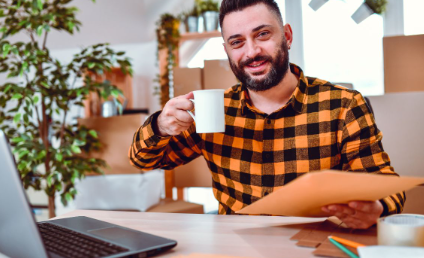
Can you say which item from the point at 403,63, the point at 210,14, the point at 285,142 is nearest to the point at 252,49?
the point at 285,142

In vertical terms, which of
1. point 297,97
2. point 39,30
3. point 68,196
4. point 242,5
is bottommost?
point 68,196

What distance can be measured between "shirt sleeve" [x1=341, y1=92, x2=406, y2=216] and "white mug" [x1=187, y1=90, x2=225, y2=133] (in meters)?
0.37

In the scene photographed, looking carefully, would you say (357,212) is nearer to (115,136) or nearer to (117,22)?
(115,136)

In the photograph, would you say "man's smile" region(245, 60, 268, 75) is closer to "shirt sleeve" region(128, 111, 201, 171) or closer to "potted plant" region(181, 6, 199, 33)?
"shirt sleeve" region(128, 111, 201, 171)

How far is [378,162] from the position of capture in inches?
39.3

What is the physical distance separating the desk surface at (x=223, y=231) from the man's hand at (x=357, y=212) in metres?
0.09

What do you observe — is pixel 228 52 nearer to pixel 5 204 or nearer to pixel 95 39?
pixel 5 204

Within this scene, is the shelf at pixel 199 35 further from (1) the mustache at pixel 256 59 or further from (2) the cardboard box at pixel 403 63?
(1) the mustache at pixel 256 59

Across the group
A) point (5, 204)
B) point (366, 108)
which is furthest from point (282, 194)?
point (366, 108)

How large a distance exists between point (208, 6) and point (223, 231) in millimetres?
2627

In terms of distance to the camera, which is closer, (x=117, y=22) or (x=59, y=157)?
(x=59, y=157)

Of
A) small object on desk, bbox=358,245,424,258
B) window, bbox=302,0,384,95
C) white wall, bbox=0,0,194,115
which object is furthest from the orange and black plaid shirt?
white wall, bbox=0,0,194,115

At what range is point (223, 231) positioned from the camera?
0.77m

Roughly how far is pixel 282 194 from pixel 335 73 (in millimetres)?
2123
